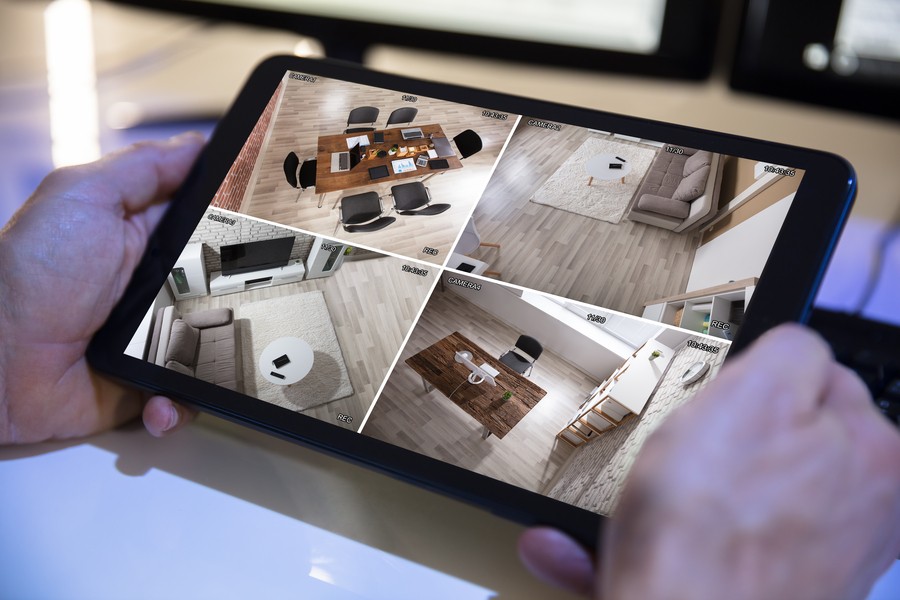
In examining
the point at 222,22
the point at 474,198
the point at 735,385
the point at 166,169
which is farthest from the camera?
the point at 222,22

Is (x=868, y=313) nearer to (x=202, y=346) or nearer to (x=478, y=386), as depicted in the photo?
(x=478, y=386)

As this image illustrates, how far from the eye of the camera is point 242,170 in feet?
2.94

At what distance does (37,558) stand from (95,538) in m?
0.07

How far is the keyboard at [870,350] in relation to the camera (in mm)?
852

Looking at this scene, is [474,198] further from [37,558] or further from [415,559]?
[37,558]

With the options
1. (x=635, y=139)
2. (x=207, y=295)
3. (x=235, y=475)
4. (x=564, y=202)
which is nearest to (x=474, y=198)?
(x=564, y=202)

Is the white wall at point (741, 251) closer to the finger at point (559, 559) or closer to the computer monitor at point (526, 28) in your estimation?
the finger at point (559, 559)

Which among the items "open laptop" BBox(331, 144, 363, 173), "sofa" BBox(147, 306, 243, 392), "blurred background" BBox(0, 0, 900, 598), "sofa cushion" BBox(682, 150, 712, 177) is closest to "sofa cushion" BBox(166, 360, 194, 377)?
"sofa" BBox(147, 306, 243, 392)

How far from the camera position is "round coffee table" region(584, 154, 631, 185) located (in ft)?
2.70

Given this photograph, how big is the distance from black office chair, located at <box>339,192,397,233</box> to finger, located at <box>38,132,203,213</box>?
12.5 inches

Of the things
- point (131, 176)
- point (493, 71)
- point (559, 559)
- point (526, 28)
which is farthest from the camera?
point (493, 71)

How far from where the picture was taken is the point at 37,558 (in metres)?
0.74

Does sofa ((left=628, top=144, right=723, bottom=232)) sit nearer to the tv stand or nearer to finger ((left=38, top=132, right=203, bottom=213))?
the tv stand

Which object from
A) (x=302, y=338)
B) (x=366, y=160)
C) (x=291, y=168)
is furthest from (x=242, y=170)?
(x=302, y=338)
